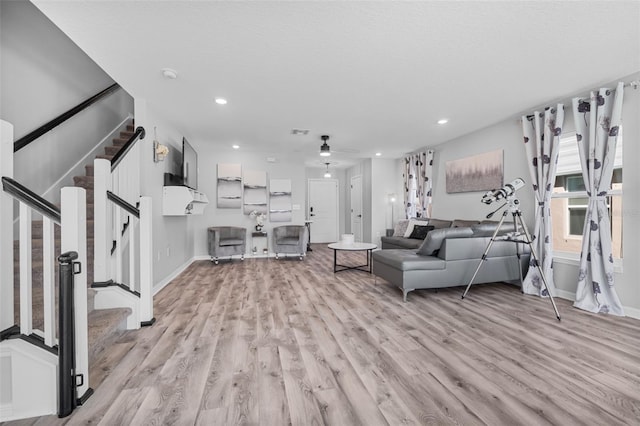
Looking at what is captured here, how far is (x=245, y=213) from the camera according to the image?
6.30 metres

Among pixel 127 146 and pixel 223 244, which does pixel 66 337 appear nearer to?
pixel 127 146

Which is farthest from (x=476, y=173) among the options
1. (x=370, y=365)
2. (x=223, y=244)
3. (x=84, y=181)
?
(x=84, y=181)

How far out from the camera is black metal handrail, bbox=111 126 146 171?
254 cm

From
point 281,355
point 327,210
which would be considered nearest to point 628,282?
point 281,355

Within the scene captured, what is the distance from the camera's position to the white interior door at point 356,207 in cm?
777

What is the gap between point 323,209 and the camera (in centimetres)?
879

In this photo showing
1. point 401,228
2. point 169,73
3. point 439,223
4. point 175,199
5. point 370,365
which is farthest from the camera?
point 401,228

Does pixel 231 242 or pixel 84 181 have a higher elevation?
pixel 84 181

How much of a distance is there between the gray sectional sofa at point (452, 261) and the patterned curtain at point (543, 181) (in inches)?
8.0

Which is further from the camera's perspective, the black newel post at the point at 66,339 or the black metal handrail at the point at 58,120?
the black metal handrail at the point at 58,120

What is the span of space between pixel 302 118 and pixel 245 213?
3.12 m

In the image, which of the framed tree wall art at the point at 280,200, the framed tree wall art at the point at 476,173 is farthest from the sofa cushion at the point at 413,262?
the framed tree wall art at the point at 280,200

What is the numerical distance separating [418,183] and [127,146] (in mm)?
5306

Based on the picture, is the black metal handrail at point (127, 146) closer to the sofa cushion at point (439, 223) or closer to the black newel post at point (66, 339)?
the black newel post at point (66, 339)
